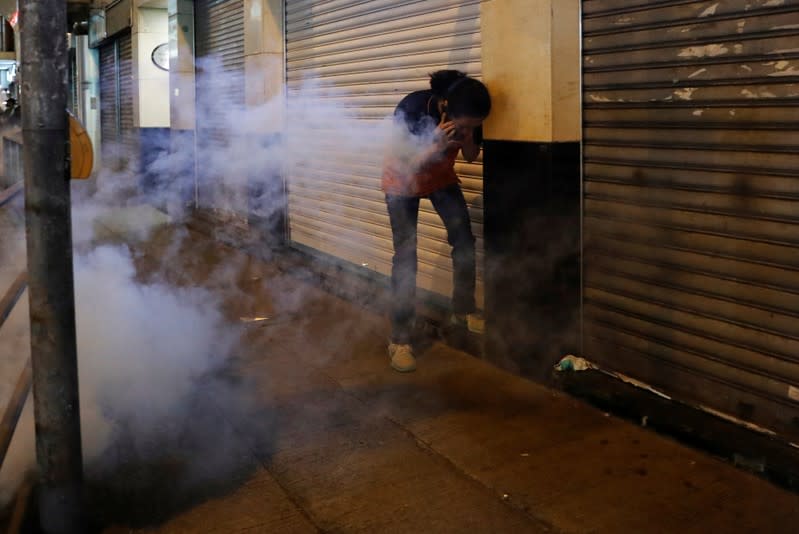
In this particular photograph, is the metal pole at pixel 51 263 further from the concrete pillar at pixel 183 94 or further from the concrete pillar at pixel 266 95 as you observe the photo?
the concrete pillar at pixel 183 94

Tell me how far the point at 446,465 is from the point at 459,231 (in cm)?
183

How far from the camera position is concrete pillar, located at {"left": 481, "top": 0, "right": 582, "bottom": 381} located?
443cm

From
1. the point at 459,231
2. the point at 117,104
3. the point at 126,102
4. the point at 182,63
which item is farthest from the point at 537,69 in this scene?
the point at 117,104

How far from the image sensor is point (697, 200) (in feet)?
12.8

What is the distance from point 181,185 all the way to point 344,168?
6.02m

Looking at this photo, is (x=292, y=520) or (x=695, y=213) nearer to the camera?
(x=292, y=520)

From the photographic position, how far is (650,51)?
4070 millimetres

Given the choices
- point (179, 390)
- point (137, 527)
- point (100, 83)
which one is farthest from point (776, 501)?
point (100, 83)

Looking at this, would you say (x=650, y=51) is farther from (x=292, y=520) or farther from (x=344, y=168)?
(x=344, y=168)

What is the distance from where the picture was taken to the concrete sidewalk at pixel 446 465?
3.19 metres

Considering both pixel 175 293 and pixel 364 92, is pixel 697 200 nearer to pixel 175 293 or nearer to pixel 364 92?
pixel 364 92

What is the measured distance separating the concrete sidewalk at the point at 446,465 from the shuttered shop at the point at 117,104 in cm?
1256

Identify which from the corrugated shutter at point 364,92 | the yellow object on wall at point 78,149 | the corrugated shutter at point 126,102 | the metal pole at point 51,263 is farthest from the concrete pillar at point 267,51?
the corrugated shutter at point 126,102

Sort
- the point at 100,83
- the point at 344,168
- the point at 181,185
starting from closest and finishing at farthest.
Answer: the point at 344,168 → the point at 181,185 → the point at 100,83
